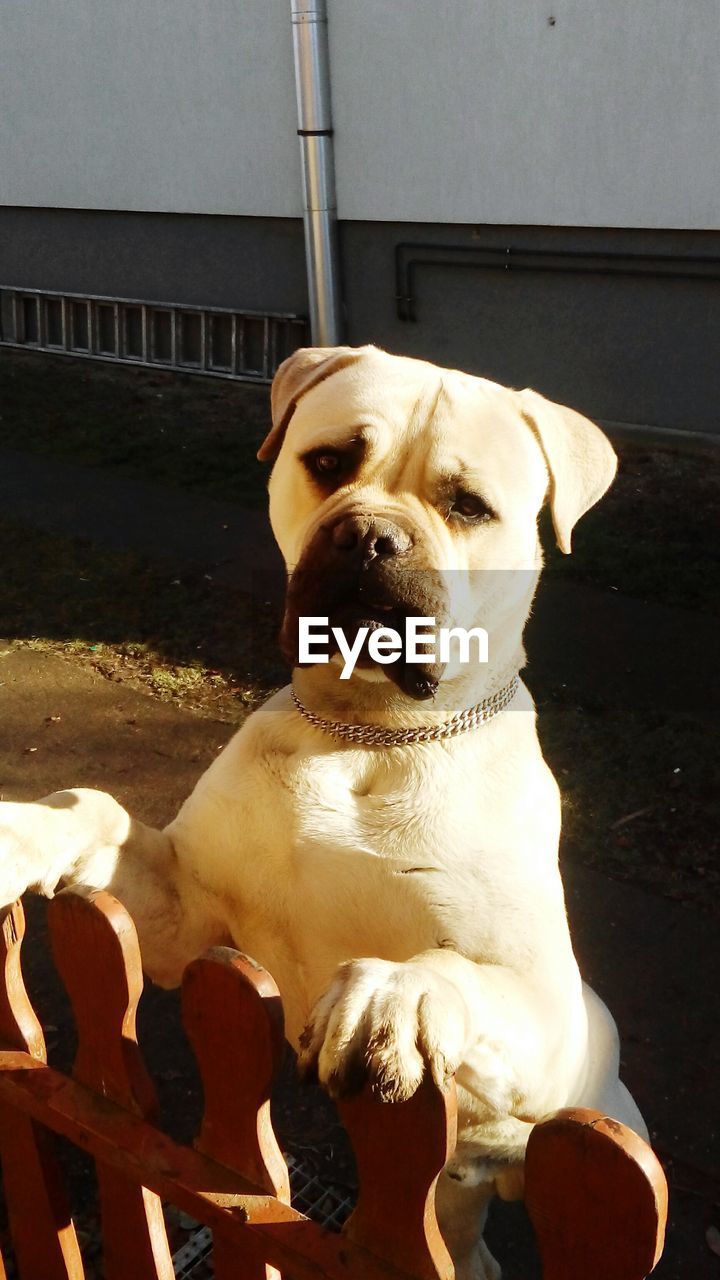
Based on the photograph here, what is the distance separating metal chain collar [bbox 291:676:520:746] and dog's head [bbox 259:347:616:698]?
77mm

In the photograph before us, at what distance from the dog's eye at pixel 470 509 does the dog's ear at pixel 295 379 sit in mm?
408

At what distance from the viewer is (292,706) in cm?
213

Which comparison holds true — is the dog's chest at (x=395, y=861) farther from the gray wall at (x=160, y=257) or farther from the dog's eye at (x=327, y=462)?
the gray wall at (x=160, y=257)

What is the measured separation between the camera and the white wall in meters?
7.33

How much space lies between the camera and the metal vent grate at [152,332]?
9875 millimetres

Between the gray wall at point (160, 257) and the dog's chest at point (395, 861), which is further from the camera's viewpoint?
the gray wall at point (160, 257)

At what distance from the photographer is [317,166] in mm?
8781

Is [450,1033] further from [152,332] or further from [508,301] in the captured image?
[152,332]

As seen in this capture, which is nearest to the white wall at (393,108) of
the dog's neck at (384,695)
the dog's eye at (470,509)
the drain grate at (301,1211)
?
the dog's eye at (470,509)

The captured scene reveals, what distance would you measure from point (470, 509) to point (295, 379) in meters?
0.53

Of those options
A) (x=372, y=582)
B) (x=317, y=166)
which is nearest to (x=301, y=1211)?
(x=372, y=582)

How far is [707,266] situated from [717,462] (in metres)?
1.24

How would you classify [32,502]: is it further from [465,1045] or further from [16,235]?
[465,1045]

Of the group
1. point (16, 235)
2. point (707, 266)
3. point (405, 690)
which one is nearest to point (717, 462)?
point (707, 266)
